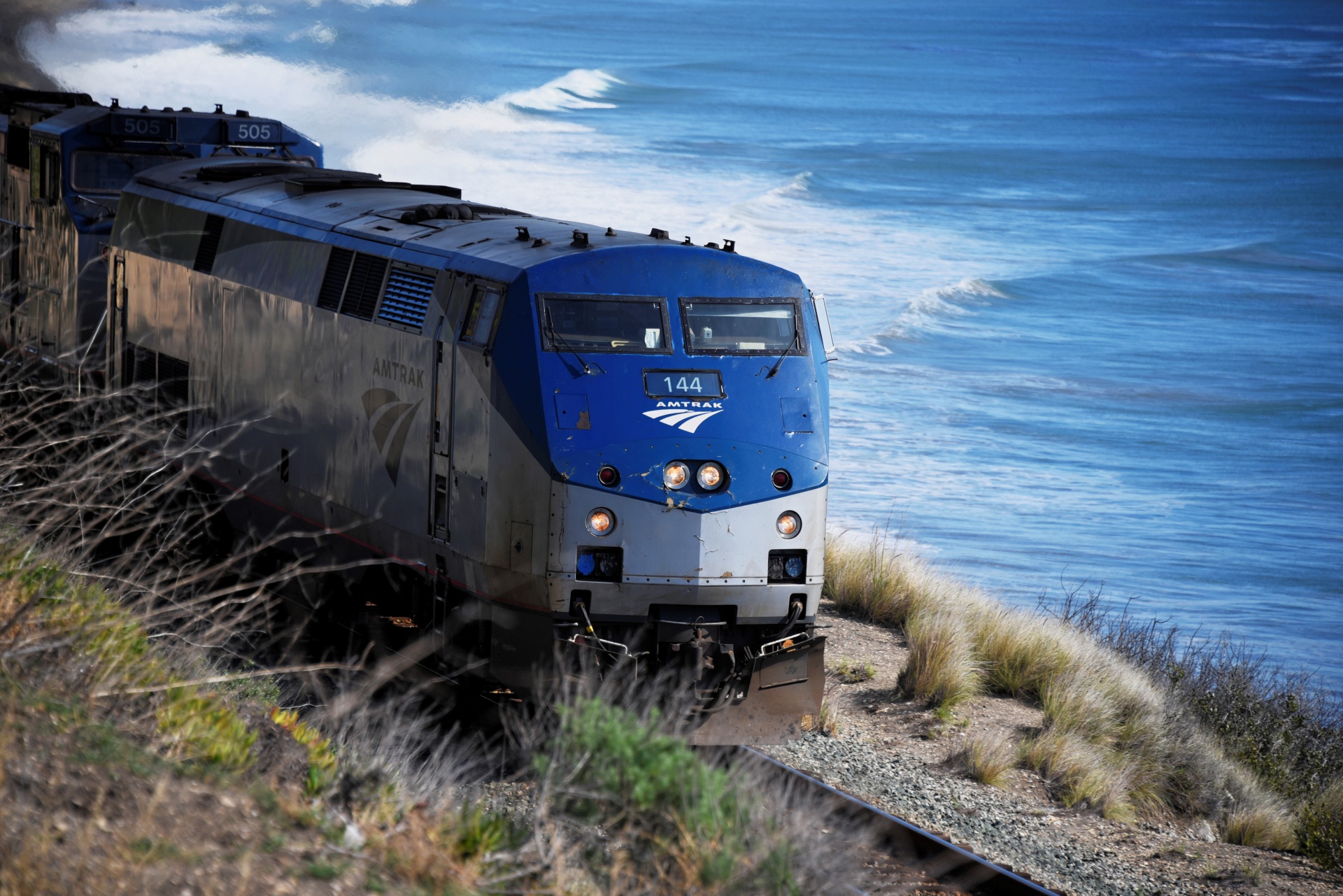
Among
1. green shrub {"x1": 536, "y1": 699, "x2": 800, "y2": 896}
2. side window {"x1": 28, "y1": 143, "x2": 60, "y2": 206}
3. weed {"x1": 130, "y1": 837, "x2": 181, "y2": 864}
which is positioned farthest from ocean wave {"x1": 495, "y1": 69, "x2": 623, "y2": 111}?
weed {"x1": 130, "y1": 837, "x2": 181, "y2": 864}

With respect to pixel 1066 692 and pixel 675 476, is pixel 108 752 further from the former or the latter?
pixel 1066 692

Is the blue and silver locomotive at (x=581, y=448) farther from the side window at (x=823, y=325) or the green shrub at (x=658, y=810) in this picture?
the green shrub at (x=658, y=810)

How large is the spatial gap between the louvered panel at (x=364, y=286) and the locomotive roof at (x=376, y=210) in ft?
0.59

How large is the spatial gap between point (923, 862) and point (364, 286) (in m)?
5.52

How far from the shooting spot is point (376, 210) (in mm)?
11344

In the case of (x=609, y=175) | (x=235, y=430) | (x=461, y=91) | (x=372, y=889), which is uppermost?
(x=461, y=91)


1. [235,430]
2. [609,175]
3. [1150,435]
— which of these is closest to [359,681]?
[235,430]

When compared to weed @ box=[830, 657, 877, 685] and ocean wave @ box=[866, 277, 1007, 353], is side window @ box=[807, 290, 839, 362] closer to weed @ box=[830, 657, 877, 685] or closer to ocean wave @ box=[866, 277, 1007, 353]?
weed @ box=[830, 657, 877, 685]

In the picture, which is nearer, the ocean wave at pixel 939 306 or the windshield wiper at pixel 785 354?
the windshield wiper at pixel 785 354

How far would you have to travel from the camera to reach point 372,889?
554 centimetres

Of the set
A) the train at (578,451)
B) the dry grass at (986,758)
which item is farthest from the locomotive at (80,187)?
the dry grass at (986,758)

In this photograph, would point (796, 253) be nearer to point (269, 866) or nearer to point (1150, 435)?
point (1150, 435)

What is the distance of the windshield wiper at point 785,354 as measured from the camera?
946 cm

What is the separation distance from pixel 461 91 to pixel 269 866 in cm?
8645
